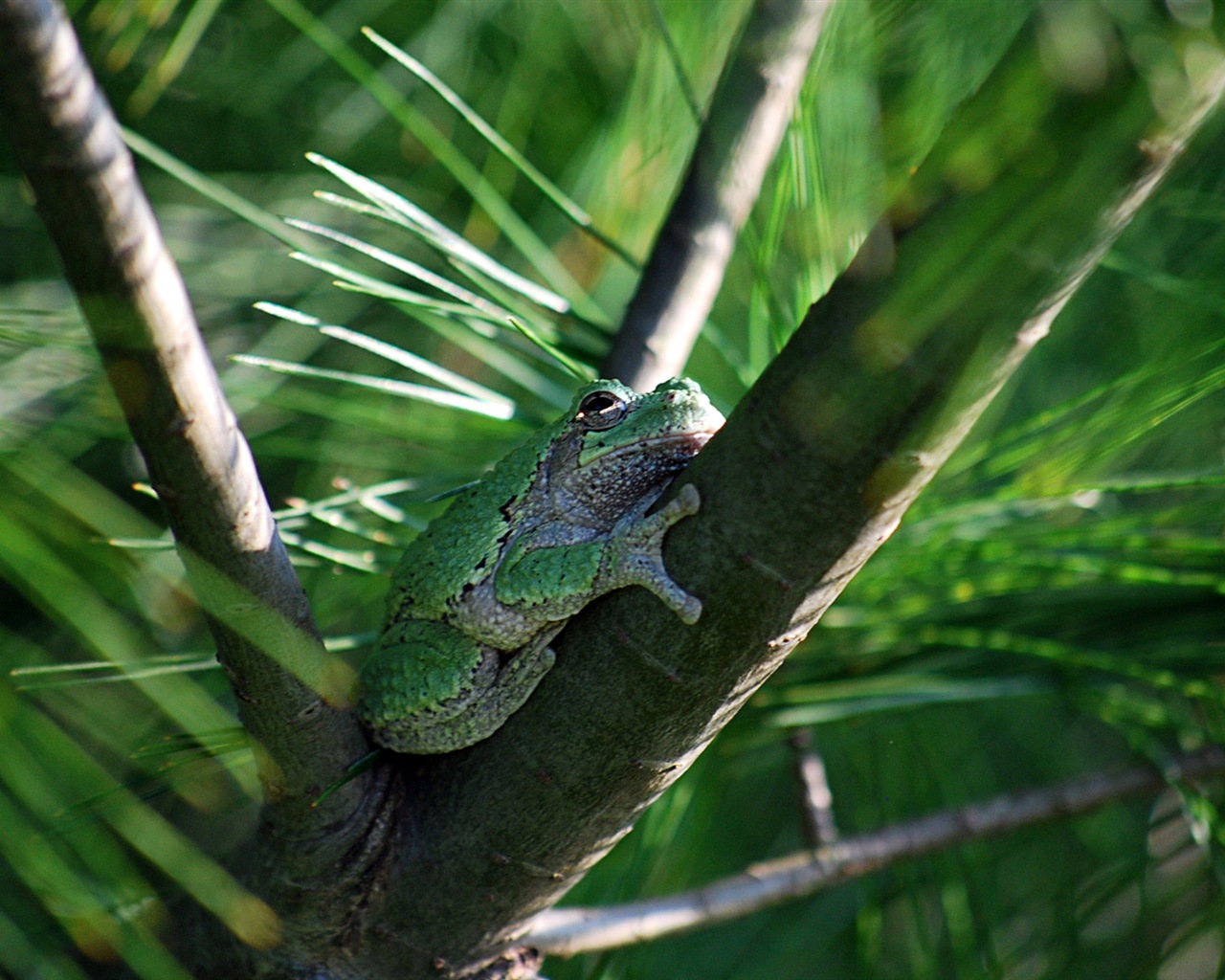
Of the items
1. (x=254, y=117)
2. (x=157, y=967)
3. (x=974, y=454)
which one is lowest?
(x=157, y=967)

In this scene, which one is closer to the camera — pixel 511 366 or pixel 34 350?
pixel 34 350

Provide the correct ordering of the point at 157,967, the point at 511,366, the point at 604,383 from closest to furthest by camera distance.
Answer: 1. the point at 157,967
2. the point at 604,383
3. the point at 511,366

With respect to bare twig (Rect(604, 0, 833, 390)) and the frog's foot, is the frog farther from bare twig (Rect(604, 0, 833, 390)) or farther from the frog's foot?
bare twig (Rect(604, 0, 833, 390))

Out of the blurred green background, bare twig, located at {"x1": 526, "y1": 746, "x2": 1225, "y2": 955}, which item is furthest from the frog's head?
bare twig, located at {"x1": 526, "y1": 746, "x2": 1225, "y2": 955}

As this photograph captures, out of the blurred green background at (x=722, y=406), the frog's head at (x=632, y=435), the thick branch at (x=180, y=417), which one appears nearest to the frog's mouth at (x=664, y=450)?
the frog's head at (x=632, y=435)

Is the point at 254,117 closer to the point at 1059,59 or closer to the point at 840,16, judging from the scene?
the point at 840,16

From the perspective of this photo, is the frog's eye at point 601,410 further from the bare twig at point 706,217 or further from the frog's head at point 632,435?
the bare twig at point 706,217

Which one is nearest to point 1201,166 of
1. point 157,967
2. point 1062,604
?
point 1062,604
